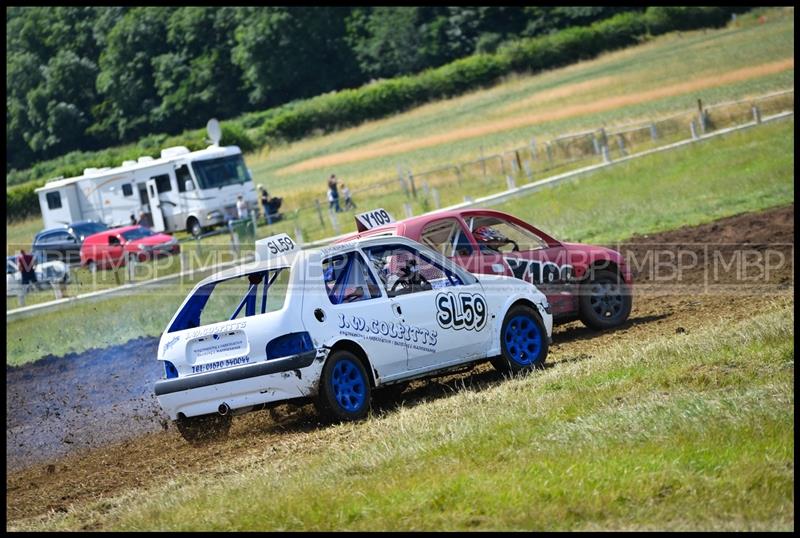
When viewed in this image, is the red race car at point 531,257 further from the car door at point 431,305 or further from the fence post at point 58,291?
the fence post at point 58,291

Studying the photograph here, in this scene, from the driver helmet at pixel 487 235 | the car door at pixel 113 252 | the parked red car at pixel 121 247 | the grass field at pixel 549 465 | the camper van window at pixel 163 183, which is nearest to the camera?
the grass field at pixel 549 465

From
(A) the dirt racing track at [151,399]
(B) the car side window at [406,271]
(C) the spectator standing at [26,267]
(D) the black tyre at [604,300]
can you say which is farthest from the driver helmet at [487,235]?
(C) the spectator standing at [26,267]

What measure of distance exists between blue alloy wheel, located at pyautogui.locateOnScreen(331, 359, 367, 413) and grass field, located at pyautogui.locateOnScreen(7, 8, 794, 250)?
2883cm

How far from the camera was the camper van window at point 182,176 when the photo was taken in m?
41.5

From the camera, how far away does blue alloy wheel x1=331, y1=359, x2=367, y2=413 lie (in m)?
9.91

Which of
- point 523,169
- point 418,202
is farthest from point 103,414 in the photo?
point 523,169

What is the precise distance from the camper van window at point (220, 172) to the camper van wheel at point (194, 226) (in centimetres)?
125

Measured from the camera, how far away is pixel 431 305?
423 inches

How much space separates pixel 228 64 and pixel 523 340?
86.9 metres

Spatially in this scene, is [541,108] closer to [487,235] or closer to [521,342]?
[487,235]

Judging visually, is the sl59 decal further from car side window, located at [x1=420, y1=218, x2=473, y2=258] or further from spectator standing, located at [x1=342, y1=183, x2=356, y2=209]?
spectator standing, located at [x1=342, y1=183, x2=356, y2=209]

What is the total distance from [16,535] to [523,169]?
114ft

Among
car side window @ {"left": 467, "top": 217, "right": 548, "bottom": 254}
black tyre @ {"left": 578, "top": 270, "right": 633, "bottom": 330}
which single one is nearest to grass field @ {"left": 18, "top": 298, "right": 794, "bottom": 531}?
car side window @ {"left": 467, "top": 217, "right": 548, "bottom": 254}

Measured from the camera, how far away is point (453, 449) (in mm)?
7965
